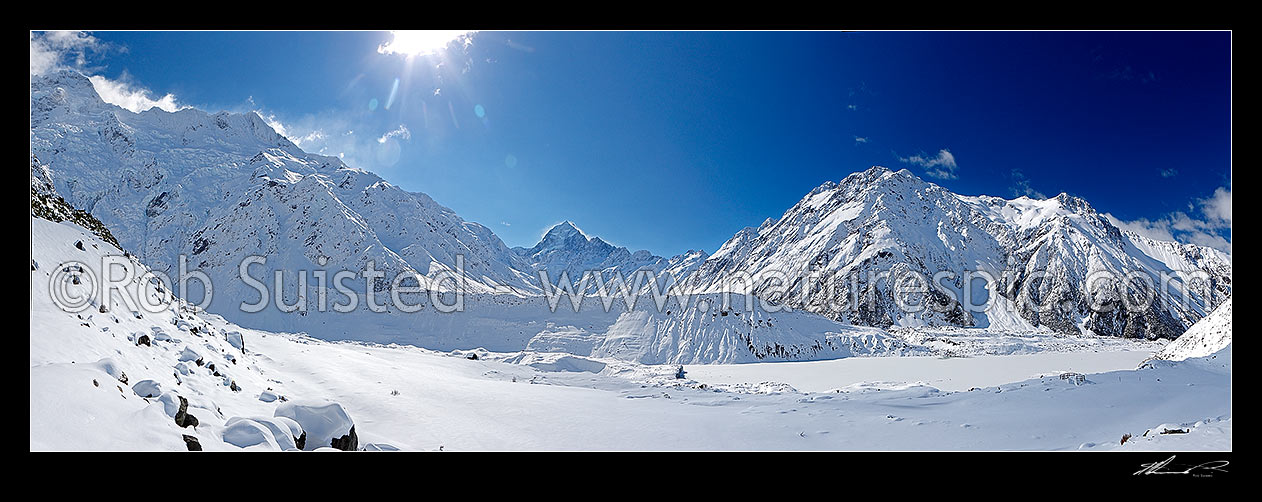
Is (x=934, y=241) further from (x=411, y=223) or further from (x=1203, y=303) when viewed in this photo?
(x=411, y=223)

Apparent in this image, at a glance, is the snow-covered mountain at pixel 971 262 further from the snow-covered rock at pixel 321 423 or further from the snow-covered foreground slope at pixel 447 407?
the snow-covered rock at pixel 321 423

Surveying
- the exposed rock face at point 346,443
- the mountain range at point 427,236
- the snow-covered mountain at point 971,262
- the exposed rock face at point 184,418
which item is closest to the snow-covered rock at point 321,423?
the exposed rock face at point 346,443

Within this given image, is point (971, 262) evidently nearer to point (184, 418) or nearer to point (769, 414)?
point (769, 414)

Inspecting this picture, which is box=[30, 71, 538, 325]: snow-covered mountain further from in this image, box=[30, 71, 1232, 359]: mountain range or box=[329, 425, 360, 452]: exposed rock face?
box=[329, 425, 360, 452]: exposed rock face

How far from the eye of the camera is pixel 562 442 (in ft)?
27.1

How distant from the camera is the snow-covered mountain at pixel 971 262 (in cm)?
9269

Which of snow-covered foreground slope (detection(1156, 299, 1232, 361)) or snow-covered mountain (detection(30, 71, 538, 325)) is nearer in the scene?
snow-covered foreground slope (detection(1156, 299, 1232, 361))

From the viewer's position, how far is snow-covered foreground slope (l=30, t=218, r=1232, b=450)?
454 cm
